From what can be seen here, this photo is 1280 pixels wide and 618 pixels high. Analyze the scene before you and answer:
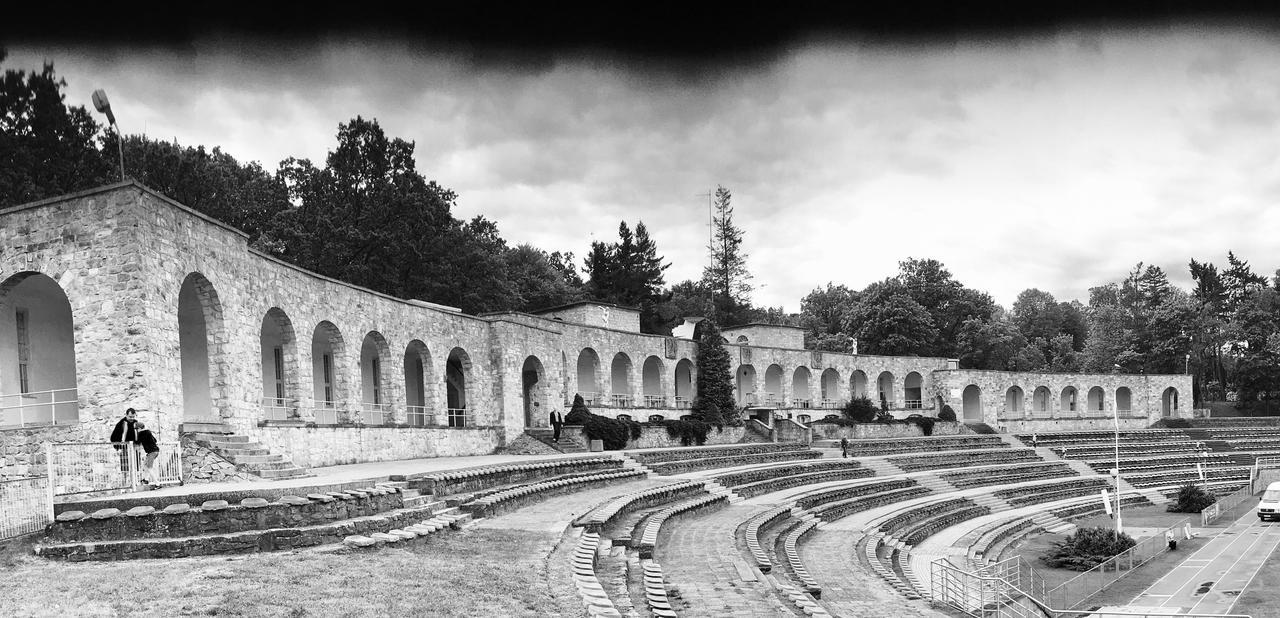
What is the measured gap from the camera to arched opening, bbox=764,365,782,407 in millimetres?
46594

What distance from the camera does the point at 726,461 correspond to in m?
26.8

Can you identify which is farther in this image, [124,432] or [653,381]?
[653,381]

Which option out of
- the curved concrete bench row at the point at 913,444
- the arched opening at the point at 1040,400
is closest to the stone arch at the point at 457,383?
the curved concrete bench row at the point at 913,444

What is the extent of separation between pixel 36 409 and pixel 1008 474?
29.0m

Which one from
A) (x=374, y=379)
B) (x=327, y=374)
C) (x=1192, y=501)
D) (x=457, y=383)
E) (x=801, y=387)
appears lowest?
(x=1192, y=501)

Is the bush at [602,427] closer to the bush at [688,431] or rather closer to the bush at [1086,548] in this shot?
the bush at [688,431]

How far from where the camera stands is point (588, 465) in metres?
21.5

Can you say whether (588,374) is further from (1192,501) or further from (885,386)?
(885,386)

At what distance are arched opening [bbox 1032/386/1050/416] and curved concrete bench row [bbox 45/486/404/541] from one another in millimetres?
54063

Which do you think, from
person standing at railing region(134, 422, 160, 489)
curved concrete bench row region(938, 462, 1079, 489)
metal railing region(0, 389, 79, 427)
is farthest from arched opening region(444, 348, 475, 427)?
curved concrete bench row region(938, 462, 1079, 489)

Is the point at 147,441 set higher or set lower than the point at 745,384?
higher

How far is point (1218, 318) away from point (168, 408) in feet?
233

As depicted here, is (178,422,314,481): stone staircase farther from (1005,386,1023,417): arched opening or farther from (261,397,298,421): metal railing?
(1005,386,1023,417): arched opening

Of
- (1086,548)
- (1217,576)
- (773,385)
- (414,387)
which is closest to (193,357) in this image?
(414,387)
